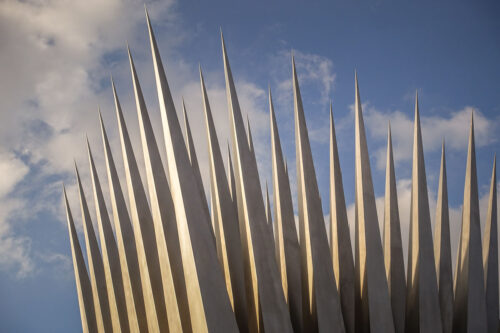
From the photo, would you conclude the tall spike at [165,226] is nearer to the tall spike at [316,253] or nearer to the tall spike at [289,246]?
the tall spike at [289,246]

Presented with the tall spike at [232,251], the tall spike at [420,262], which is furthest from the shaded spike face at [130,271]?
the tall spike at [420,262]

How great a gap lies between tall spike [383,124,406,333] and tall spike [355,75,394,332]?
13.2 inches

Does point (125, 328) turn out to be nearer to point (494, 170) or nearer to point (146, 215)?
point (146, 215)

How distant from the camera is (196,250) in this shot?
3.37m

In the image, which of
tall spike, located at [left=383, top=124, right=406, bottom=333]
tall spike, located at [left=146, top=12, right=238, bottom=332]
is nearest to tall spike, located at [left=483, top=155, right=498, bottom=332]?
tall spike, located at [left=383, top=124, right=406, bottom=333]

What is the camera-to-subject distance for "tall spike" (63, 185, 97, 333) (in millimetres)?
5828

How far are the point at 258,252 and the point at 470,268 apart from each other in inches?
127

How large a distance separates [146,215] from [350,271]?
2.27 m

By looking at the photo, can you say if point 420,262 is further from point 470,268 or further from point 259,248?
point 259,248

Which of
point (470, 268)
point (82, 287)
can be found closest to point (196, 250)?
point (82, 287)

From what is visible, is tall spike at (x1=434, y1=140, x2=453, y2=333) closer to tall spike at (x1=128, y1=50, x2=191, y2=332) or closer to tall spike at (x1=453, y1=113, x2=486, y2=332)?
tall spike at (x1=453, y1=113, x2=486, y2=332)

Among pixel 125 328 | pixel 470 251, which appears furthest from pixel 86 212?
pixel 470 251

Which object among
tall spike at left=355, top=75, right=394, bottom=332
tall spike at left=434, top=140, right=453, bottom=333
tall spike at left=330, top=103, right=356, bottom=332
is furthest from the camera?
tall spike at left=434, top=140, right=453, bottom=333

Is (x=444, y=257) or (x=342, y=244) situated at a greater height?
(x=342, y=244)
